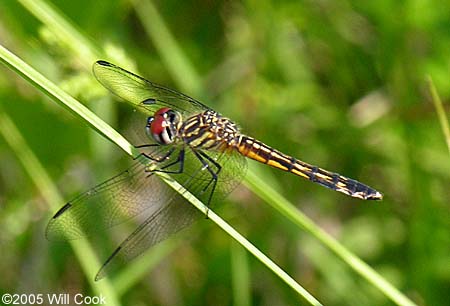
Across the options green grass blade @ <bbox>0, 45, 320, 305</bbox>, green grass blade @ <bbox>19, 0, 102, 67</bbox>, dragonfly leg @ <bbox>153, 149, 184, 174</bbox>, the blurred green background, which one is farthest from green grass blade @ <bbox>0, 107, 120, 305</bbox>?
green grass blade @ <bbox>0, 45, 320, 305</bbox>

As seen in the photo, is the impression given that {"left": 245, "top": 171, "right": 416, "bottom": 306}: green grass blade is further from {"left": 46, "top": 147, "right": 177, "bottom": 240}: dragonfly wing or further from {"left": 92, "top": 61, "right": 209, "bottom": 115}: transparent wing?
{"left": 92, "top": 61, "right": 209, "bottom": 115}: transparent wing

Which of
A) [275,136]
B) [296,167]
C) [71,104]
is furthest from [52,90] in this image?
[275,136]

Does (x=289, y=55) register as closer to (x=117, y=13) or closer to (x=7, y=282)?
(x=117, y=13)

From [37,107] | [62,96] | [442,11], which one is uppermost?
[442,11]

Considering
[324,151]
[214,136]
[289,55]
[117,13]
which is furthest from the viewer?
[289,55]

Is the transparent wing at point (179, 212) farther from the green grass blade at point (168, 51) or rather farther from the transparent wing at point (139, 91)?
the green grass blade at point (168, 51)

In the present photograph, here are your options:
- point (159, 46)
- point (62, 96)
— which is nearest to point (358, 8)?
point (159, 46)

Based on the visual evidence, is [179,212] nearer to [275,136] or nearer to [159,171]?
[159,171]

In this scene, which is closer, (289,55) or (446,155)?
(446,155)
